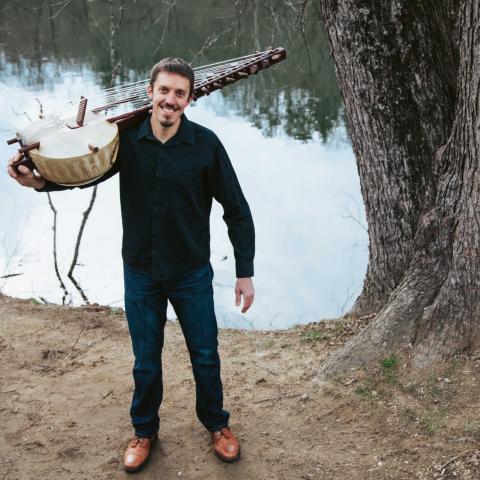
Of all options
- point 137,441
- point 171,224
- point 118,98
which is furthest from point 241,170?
point 171,224

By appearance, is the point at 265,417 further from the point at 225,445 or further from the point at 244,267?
the point at 244,267

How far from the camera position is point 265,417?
331cm

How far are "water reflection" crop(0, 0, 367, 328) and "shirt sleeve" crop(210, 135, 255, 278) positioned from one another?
3346mm

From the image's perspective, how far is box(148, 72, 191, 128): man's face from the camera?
2.40 m

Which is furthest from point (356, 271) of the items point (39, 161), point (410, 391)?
point (39, 161)

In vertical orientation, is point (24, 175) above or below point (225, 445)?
above

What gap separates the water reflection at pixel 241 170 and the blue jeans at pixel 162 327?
140 inches

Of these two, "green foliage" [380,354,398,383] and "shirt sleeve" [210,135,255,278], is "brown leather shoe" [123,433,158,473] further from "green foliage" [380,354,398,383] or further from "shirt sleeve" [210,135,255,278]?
"green foliage" [380,354,398,383]

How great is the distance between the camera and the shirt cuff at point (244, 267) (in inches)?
107

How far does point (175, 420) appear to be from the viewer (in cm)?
329

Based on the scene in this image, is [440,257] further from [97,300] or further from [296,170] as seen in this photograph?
[296,170]

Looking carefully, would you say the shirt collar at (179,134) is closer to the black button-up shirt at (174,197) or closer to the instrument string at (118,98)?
the black button-up shirt at (174,197)

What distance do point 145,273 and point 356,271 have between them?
6.24m

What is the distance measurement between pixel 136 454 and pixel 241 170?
28.8 ft
